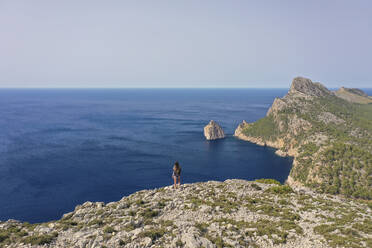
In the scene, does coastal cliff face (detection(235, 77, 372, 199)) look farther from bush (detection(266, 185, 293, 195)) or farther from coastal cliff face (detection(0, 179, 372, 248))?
coastal cliff face (detection(0, 179, 372, 248))

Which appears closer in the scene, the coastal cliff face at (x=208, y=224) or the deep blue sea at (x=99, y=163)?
the coastal cliff face at (x=208, y=224)

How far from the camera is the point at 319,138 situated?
110m

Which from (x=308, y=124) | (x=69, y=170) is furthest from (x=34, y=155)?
(x=308, y=124)

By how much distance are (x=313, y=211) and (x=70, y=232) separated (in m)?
26.0

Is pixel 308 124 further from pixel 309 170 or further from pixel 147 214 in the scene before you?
pixel 147 214

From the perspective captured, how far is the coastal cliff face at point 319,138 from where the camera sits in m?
71.8

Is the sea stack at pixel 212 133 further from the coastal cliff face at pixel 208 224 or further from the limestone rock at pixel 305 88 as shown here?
the coastal cliff face at pixel 208 224

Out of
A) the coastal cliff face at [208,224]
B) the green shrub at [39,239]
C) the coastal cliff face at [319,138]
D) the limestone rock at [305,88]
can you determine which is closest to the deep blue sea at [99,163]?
the coastal cliff face at [319,138]

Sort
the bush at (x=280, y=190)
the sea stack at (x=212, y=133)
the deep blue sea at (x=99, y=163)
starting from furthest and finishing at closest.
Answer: the sea stack at (x=212, y=133), the deep blue sea at (x=99, y=163), the bush at (x=280, y=190)

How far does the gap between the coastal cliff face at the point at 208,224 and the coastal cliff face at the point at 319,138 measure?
52.1 m

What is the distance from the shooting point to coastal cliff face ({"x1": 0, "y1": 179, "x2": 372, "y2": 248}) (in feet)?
58.9

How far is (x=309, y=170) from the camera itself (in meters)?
82.9

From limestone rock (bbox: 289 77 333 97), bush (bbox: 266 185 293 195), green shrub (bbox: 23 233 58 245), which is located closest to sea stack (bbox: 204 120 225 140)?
limestone rock (bbox: 289 77 333 97)

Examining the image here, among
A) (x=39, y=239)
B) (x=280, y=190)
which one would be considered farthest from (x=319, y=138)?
(x=39, y=239)
